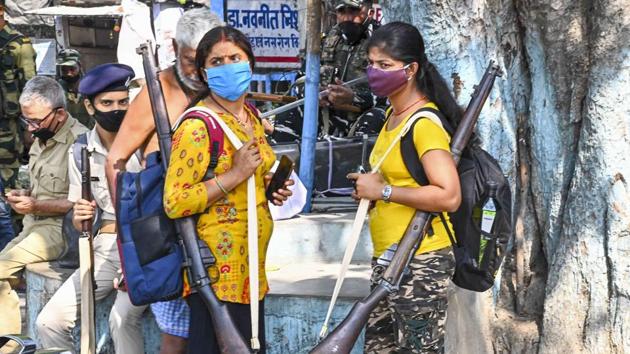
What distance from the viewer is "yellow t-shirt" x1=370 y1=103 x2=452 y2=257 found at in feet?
10.4

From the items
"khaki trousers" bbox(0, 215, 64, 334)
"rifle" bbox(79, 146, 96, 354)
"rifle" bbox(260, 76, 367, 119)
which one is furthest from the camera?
"rifle" bbox(260, 76, 367, 119)

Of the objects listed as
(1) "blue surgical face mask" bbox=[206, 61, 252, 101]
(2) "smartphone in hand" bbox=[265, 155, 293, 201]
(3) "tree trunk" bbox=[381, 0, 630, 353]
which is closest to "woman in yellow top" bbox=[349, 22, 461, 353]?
(2) "smartphone in hand" bbox=[265, 155, 293, 201]

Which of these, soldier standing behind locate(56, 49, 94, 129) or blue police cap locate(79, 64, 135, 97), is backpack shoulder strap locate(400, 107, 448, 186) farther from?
soldier standing behind locate(56, 49, 94, 129)

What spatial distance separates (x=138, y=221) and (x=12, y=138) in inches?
173

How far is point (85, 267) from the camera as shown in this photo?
3939 mm

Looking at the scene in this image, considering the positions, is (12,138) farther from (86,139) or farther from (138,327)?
(138,327)

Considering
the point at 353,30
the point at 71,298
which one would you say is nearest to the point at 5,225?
the point at 71,298

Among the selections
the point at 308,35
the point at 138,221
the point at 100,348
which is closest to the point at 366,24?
the point at 308,35

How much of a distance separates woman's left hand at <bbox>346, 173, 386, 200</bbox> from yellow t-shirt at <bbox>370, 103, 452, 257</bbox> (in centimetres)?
7

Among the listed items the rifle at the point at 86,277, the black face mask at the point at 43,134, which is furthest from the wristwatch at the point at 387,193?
the black face mask at the point at 43,134

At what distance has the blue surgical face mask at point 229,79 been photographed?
3.28 m

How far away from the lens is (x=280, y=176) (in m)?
3.56

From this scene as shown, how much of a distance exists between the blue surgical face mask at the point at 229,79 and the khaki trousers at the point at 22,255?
2.01 m

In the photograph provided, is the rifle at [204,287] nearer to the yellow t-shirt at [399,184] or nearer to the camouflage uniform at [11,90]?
the yellow t-shirt at [399,184]
